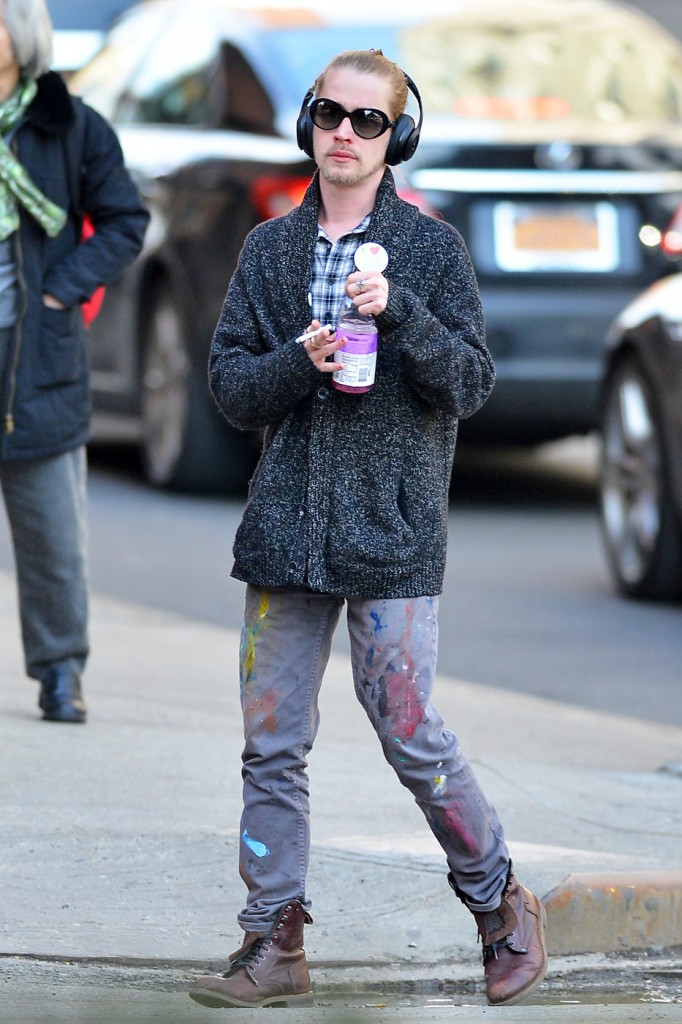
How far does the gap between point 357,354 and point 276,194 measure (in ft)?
16.5

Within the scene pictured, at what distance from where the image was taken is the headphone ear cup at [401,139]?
390 centimetres

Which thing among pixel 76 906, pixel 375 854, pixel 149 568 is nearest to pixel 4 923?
pixel 76 906

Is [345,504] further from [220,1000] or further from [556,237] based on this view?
[556,237]

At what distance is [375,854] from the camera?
4543mm

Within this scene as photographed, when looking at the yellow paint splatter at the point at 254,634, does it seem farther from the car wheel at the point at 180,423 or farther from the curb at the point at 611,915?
the car wheel at the point at 180,423

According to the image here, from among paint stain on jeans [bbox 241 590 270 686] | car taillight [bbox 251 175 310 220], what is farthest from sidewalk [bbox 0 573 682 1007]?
car taillight [bbox 251 175 310 220]

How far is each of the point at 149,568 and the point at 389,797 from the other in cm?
328

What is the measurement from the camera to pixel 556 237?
881 cm

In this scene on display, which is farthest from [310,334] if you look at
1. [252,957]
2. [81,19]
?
[81,19]

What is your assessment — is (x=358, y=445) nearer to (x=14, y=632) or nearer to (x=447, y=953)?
(x=447, y=953)

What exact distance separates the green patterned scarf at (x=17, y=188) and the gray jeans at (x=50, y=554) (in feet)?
1.85

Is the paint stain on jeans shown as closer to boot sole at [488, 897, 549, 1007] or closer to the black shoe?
boot sole at [488, 897, 549, 1007]

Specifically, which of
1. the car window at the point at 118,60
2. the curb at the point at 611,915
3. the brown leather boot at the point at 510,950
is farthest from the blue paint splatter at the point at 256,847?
the car window at the point at 118,60

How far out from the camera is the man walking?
382 cm
